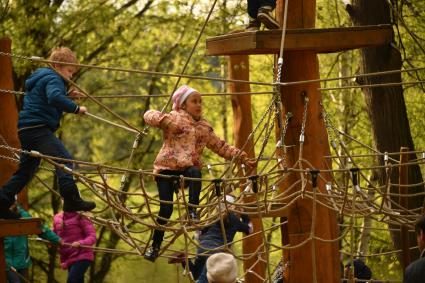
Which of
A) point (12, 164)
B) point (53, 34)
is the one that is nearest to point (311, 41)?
point (12, 164)

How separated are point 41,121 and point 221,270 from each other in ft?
9.13

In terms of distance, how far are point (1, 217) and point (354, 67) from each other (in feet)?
36.6

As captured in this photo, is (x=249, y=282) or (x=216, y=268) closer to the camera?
(x=216, y=268)

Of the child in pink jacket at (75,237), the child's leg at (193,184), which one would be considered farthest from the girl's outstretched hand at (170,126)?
the child in pink jacket at (75,237)

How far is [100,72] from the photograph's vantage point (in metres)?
20.3

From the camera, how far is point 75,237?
32.2ft

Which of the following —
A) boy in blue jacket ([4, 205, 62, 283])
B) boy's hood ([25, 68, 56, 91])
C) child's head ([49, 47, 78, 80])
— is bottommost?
boy in blue jacket ([4, 205, 62, 283])

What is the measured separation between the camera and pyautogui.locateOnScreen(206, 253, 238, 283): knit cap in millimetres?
5949

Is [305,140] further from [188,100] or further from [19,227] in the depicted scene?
[19,227]

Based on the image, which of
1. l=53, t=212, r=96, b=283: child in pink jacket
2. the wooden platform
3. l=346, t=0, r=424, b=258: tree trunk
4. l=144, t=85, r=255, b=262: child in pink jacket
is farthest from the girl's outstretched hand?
l=346, t=0, r=424, b=258: tree trunk

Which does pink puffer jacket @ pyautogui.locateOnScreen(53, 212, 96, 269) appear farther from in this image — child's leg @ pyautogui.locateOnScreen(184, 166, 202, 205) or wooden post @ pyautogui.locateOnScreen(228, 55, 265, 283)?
wooden post @ pyautogui.locateOnScreen(228, 55, 265, 283)

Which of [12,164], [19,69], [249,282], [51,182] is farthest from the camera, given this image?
[51,182]

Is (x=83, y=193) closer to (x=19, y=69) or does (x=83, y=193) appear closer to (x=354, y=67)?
(x=19, y=69)

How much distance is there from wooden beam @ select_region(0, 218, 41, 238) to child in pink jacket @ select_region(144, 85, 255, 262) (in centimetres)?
86
